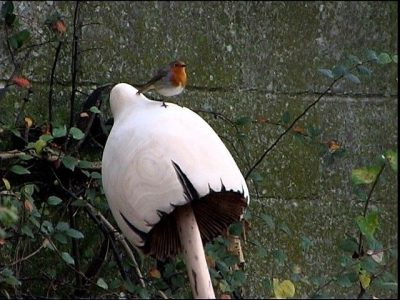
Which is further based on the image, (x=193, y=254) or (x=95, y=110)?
(x=95, y=110)

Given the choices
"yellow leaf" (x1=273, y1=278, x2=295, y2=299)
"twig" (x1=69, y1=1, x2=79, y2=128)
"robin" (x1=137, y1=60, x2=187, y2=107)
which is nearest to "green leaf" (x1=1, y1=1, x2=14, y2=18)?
"twig" (x1=69, y1=1, x2=79, y2=128)

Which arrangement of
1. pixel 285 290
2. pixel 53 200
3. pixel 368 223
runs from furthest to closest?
1. pixel 53 200
2. pixel 368 223
3. pixel 285 290

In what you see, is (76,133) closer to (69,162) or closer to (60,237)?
(69,162)

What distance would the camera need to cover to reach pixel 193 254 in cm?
148

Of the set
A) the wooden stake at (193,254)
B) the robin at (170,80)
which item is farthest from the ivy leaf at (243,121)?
the wooden stake at (193,254)

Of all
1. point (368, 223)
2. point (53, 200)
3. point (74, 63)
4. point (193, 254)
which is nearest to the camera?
point (193, 254)

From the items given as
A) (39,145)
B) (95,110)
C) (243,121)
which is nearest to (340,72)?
(243,121)

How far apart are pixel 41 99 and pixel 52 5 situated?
7.1 inches

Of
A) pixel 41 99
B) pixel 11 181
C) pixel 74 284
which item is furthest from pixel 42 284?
pixel 41 99

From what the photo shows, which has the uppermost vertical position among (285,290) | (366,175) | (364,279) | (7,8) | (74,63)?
(7,8)

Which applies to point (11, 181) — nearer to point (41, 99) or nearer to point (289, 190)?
point (41, 99)

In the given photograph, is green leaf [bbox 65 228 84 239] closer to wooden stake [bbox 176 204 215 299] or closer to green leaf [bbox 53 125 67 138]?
green leaf [bbox 53 125 67 138]

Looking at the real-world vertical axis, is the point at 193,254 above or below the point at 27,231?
above

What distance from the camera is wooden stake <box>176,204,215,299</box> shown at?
1.47m
